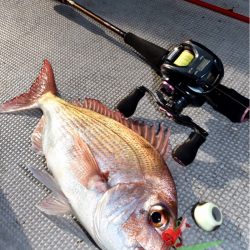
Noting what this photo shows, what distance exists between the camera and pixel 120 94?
169 centimetres

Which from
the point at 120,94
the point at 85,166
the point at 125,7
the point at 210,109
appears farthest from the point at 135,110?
the point at 125,7

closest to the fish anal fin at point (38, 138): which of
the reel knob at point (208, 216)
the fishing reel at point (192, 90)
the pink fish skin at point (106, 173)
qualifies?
the pink fish skin at point (106, 173)

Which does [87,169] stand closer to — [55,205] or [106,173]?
[106,173]

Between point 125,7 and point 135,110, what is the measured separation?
702 millimetres

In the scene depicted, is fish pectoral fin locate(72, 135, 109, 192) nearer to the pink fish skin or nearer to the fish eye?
the pink fish skin

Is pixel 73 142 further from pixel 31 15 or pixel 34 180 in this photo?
pixel 31 15

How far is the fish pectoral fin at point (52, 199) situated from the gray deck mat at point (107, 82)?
0.07m

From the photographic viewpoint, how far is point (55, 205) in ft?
4.27

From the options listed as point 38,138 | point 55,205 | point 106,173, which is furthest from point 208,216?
point 38,138

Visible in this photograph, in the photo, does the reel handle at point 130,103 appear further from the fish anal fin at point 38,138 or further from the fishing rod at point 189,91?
the fish anal fin at point 38,138

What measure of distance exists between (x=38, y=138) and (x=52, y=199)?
24 centimetres

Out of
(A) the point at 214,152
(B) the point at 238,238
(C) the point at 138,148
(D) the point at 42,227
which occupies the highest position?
(C) the point at 138,148

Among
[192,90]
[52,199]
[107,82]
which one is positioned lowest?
[52,199]

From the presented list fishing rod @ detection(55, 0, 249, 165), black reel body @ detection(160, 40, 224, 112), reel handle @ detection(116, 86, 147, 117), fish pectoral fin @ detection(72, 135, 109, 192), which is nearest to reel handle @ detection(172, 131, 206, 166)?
fishing rod @ detection(55, 0, 249, 165)
